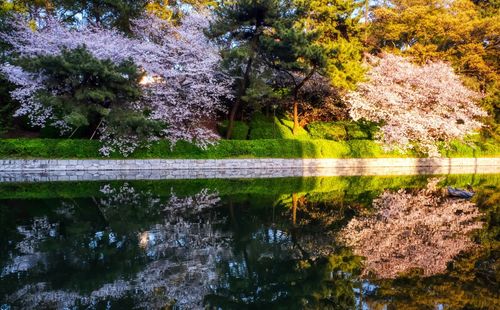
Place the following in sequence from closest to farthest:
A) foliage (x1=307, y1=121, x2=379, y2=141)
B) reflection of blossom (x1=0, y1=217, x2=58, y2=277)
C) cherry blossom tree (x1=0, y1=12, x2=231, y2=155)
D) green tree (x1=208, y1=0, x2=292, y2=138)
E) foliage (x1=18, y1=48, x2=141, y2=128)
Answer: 1. reflection of blossom (x1=0, y1=217, x2=58, y2=277)
2. foliage (x1=18, y1=48, x2=141, y2=128)
3. green tree (x1=208, y1=0, x2=292, y2=138)
4. cherry blossom tree (x1=0, y1=12, x2=231, y2=155)
5. foliage (x1=307, y1=121, x2=379, y2=141)

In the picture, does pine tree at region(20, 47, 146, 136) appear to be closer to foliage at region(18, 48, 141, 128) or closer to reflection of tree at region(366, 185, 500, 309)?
foliage at region(18, 48, 141, 128)

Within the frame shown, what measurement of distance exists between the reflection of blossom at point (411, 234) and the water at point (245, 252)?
23 millimetres

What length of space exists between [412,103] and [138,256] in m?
22.1

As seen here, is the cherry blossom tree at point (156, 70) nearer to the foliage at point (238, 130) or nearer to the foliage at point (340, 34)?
Result: the foliage at point (238, 130)

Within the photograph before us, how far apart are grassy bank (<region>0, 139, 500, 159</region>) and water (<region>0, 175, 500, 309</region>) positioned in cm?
691

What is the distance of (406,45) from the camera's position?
3006 cm

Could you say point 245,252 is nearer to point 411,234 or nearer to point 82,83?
point 411,234

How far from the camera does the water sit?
15.3 feet

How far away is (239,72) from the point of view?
2147 cm

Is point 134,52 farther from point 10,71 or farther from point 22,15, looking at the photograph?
point 22,15

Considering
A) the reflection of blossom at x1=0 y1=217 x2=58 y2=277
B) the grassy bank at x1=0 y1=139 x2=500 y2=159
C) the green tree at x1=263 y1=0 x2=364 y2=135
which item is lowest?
the reflection of blossom at x1=0 y1=217 x2=58 y2=277

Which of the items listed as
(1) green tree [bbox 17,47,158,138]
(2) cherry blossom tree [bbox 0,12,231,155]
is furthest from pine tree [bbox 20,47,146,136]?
(2) cherry blossom tree [bbox 0,12,231,155]

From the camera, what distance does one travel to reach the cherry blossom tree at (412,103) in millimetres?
23984

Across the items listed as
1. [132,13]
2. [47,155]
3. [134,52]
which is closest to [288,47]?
[134,52]
